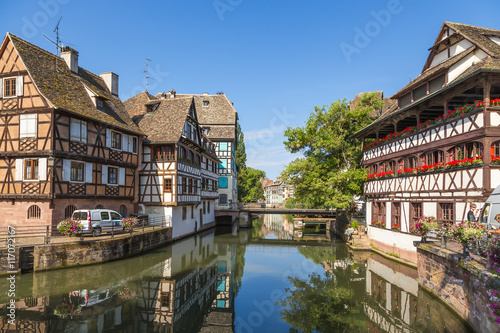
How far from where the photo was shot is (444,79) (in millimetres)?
18953

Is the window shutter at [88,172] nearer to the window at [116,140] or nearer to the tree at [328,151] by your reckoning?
the window at [116,140]

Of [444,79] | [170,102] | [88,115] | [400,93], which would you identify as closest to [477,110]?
[444,79]

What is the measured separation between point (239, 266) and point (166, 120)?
14.8 metres

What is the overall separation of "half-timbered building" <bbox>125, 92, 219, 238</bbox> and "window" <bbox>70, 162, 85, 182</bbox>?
21.3 feet

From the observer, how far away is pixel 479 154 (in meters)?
15.1

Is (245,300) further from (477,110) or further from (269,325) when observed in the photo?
(477,110)

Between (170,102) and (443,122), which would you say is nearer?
(443,122)

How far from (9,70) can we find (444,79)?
25388mm

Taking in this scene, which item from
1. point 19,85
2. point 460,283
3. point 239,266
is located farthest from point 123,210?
point 460,283

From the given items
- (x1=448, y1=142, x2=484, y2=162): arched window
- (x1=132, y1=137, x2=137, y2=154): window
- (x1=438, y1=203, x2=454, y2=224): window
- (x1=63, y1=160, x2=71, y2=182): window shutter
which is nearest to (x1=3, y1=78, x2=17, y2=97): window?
(x1=63, y1=160, x2=71, y2=182): window shutter

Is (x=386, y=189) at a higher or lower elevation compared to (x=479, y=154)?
lower

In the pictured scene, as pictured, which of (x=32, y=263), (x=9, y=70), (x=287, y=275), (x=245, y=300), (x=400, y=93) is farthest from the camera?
(x=400, y=93)

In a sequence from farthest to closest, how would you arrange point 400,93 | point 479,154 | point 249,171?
1. point 249,171
2. point 400,93
3. point 479,154

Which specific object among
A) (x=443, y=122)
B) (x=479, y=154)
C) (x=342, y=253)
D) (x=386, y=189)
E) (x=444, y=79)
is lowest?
(x=342, y=253)
